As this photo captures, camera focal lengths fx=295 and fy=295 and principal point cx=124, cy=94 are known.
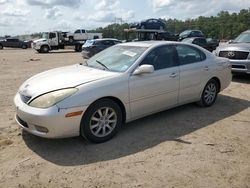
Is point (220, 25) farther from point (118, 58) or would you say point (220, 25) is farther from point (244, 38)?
point (118, 58)

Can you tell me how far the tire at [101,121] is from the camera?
4.36 m

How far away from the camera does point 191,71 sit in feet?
19.3

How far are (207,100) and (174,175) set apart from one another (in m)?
3.23

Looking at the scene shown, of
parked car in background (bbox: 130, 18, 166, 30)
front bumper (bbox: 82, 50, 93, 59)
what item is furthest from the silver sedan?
parked car in background (bbox: 130, 18, 166, 30)

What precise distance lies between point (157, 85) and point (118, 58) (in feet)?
2.79

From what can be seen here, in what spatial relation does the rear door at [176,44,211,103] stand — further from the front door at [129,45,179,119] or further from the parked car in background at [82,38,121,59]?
the parked car in background at [82,38,121,59]

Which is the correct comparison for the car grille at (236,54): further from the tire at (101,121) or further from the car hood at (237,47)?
the tire at (101,121)

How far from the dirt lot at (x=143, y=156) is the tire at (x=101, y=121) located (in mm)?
135

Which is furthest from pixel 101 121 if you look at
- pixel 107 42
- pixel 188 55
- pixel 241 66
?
pixel 107 42

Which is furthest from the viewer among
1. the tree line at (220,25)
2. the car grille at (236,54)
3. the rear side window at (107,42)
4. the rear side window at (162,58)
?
the tree line at (220,25)

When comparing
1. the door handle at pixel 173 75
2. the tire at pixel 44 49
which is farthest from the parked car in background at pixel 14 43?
the door handle at pixel 173 75

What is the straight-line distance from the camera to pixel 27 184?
347 centimetres

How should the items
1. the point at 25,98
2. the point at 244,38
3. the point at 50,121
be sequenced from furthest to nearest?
the point at 244,38, the point at 25,98, the point at 50,121

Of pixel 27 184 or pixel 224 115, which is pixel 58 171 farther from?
pixel 224 115
